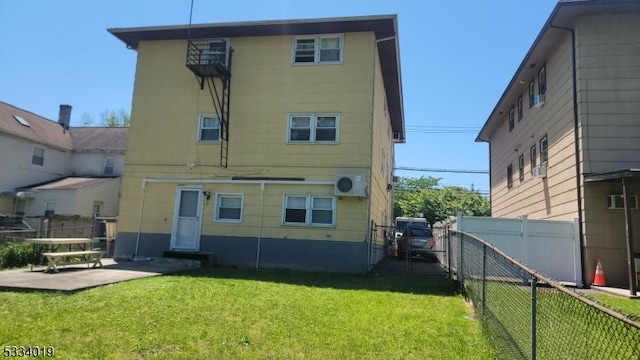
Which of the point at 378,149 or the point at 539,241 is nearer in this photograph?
the point at 539,241

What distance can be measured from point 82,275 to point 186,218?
467cm

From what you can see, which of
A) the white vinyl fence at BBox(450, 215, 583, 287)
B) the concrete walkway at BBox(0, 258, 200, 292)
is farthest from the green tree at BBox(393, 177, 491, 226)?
the concrete walkway at BBox(0, 258, 200, 292)

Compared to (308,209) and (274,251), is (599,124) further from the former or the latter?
(274,251)

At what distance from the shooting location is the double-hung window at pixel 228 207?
13.9 m

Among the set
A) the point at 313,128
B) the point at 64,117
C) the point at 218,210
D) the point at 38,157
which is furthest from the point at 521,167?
the point at 64,117

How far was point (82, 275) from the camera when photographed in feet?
31.9

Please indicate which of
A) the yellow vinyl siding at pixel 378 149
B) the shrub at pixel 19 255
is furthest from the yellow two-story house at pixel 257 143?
the shrub at pixel 19 255

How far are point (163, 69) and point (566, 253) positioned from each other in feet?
45.8

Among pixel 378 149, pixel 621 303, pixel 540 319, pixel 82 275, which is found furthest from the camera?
pixel 378 149

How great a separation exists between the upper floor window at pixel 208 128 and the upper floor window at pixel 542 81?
10887mm

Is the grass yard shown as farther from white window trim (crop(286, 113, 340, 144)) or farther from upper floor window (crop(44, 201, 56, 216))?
upper floor window (crop(44, 201, 56, 216))

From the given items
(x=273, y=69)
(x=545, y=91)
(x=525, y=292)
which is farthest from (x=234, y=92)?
(x=525, y=292)

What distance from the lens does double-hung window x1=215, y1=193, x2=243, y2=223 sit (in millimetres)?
13891

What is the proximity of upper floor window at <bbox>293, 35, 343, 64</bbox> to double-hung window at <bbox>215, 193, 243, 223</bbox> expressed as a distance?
4884mm
